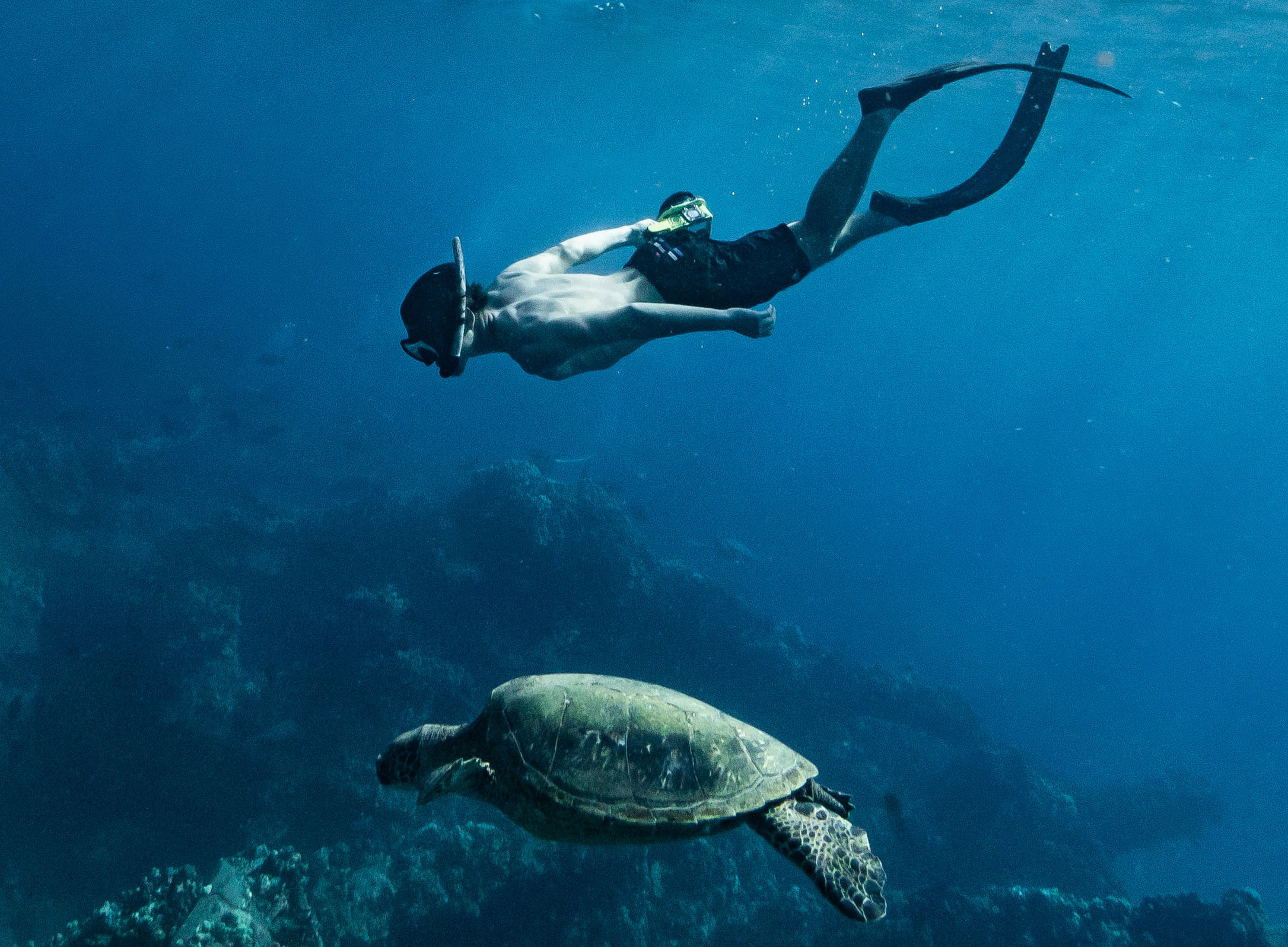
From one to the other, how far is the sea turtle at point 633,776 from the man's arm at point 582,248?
10.0 ft

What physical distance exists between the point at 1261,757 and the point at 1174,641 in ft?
58.2

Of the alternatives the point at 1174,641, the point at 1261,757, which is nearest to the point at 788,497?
the point at 1261,757

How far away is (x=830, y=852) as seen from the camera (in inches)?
125

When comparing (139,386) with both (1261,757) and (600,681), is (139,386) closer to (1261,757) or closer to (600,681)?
(600,681)

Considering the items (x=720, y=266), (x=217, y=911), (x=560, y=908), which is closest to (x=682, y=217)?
(x=720, y=266)

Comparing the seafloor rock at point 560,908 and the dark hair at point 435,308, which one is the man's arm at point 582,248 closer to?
the dark hair at point 435,308

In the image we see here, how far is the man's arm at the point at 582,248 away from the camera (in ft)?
15.8

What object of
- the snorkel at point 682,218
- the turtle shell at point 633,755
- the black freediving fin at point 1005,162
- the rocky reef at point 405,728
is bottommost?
the rocky reef at point 405,728

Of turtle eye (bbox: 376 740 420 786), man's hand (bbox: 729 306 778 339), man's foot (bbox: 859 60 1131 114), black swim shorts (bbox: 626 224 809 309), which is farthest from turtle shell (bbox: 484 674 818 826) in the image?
man's foot (bbox: 859 60 1131 114)

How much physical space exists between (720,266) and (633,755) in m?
3.53

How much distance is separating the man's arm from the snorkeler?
0.04ft

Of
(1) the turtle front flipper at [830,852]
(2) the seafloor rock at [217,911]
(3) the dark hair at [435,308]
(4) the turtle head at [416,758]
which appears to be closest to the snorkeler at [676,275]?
(3) the dark hair at [435,308]

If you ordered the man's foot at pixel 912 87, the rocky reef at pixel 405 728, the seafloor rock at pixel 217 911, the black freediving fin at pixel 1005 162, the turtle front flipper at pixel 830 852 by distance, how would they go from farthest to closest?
the rocky reef at pixel 405 728 → the seafloor rock at pixel 217 911 → the black freediving fin at pixel 1005 162 → the man's foot at pixel 912 87 → the turtle front flipper at pixel 830 852

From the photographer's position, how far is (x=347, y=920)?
7.73 meters
